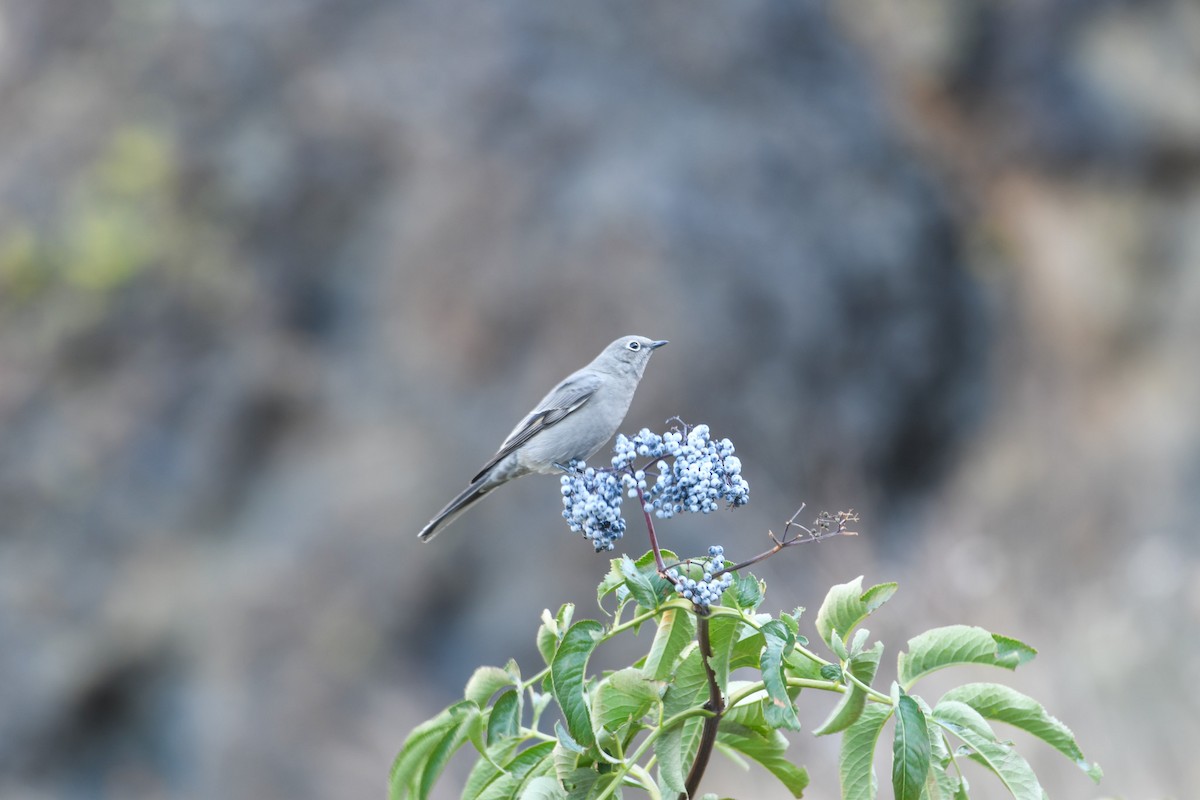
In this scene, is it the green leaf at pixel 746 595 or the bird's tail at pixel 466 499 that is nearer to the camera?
the green leaf at pixel 746 595

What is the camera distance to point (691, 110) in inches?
433

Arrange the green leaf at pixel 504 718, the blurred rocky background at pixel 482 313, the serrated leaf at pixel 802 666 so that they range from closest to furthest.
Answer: the serrated leaf at pixel 802 666, the green leaf at pixel 504 718, the blurred rocky background at pixel 482 313

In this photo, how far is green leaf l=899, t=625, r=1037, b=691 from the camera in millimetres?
1886

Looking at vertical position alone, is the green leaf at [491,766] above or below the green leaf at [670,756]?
above

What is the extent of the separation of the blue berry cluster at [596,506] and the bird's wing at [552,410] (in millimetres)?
1132

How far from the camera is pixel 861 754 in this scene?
1818 mm

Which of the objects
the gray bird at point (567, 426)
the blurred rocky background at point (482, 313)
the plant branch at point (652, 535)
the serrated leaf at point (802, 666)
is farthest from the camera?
the blurred rocky background at point (482, 313)

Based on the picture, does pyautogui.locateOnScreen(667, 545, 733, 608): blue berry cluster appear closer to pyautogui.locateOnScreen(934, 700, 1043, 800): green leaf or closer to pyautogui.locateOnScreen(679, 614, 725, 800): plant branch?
pyautogui.locateOnScreen(679, 614, 725, 800): plant branch

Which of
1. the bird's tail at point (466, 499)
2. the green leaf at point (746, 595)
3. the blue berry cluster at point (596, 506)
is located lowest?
the green leaf at point (746, 595)

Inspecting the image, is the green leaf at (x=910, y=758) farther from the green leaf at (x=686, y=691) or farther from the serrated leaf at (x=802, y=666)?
the green leaf at (x=686, y=691)

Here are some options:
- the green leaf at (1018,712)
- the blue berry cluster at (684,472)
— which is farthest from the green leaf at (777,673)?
the green leaf at (1018,712)

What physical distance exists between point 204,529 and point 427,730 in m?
8.52

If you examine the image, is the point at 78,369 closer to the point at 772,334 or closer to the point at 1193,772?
the point at 772,334

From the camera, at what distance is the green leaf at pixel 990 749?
1.83 metres
